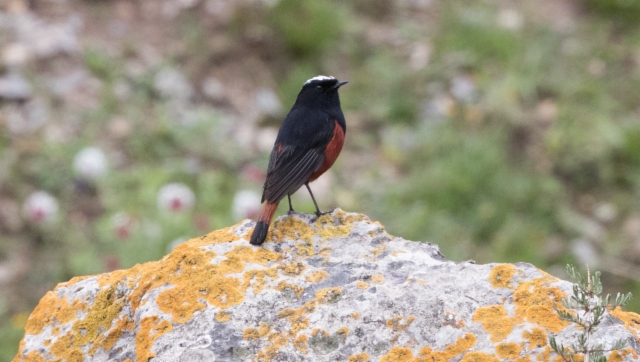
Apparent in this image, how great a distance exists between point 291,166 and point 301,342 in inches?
58.3

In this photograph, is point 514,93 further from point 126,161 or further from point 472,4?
point 126,161

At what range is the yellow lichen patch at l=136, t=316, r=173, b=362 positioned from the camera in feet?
7.90

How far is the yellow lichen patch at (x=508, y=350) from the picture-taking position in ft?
7.59

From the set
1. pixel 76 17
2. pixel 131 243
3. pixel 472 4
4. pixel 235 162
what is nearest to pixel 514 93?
pixel 472 4

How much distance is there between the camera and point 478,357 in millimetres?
2324

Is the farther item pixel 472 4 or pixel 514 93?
pixel 472 4

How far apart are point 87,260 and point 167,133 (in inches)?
75.5

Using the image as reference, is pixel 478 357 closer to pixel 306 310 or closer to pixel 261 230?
pixel 306 310

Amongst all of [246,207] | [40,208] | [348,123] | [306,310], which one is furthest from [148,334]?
[348,123]

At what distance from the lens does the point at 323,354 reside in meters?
2.37

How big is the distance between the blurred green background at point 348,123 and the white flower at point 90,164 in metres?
0.03

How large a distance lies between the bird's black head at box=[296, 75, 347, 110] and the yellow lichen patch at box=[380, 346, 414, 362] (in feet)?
6.73

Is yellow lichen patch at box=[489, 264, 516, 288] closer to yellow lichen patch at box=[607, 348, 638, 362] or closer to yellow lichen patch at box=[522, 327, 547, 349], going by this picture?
yellow lichen patch at box=[522, 327, 547, 349]

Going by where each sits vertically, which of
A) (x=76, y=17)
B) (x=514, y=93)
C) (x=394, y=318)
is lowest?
(x=394, y=318)
